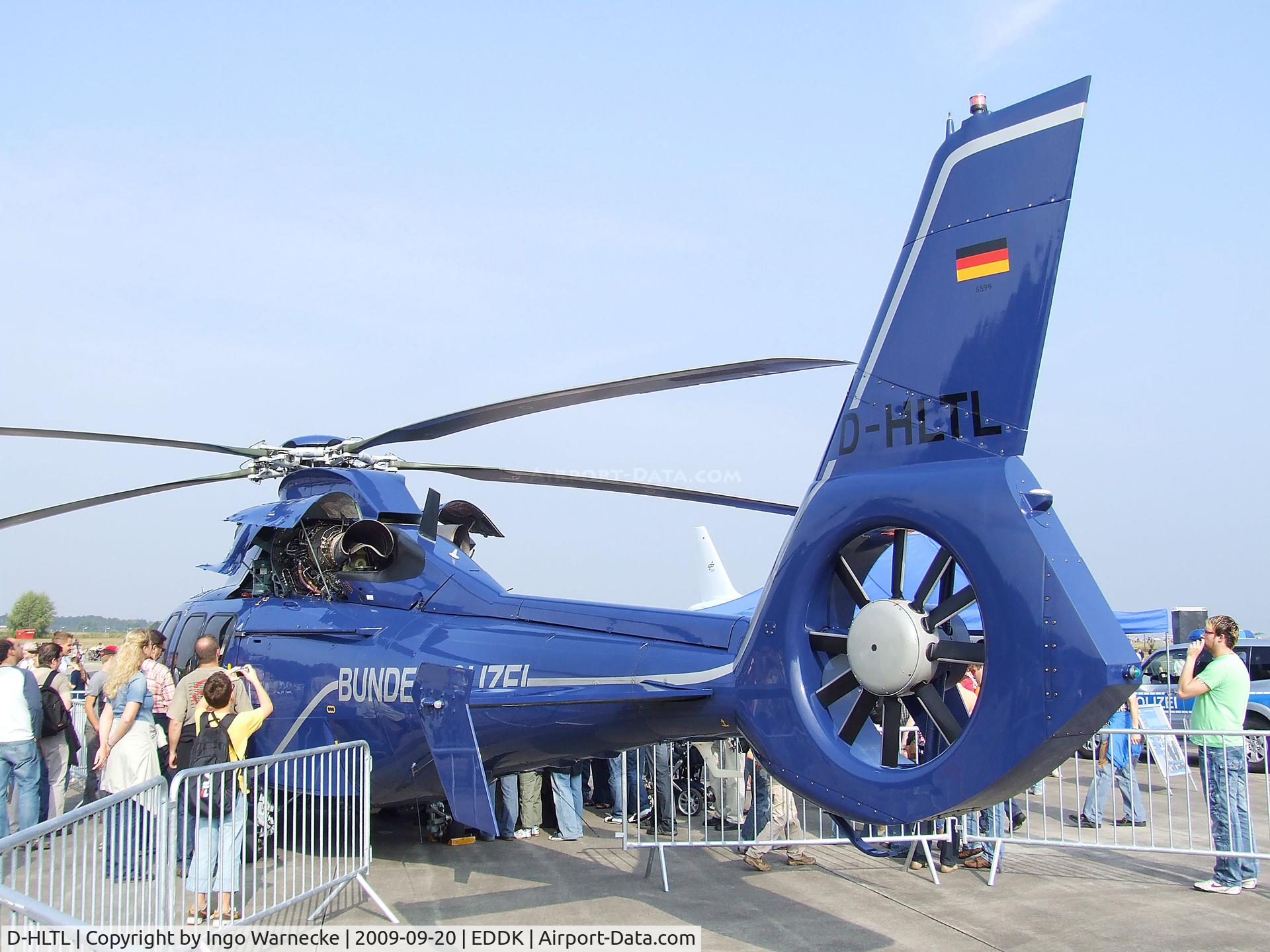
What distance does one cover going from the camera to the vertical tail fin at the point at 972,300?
4617 mm

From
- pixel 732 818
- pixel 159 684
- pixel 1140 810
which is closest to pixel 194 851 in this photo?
pixel 159 684

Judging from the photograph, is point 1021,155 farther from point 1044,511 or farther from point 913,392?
point 1044,511

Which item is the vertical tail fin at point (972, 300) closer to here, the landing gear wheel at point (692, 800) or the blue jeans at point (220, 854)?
the blue jeans at point (220, 854)

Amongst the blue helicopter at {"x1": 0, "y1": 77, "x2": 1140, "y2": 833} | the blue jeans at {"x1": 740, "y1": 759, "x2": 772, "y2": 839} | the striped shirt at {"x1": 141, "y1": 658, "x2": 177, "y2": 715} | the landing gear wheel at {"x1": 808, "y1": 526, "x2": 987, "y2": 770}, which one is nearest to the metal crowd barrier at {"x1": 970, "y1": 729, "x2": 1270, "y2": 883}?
the blue jeans at {"x1": 740, "y1": 759, "x2": 772, "y2": 839}

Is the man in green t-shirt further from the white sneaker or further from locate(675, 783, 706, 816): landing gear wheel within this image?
locate(675, 783, 706, 816): landing gear wheel

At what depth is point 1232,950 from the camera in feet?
20.7

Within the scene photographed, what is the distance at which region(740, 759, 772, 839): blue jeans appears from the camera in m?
8.30

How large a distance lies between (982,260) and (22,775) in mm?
8390

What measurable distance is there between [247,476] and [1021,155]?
22.8ft

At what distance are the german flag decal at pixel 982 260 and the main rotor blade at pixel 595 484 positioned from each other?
325 cm

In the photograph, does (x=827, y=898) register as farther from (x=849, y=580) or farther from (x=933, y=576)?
(x=933, y=576)

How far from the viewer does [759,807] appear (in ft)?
28.8

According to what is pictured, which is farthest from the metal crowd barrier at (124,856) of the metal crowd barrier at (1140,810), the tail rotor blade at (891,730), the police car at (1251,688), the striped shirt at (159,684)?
the police car at (1251,688)

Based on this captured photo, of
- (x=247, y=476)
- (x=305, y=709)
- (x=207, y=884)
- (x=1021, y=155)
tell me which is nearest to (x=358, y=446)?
(x=247, y=476)
